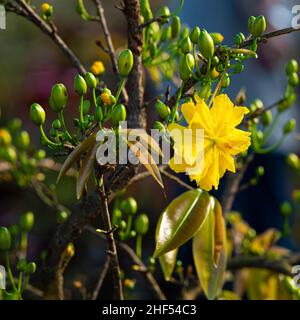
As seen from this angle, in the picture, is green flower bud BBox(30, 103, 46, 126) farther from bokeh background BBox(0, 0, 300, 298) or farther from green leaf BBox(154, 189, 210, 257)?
bokeh background BBox(0, 0, 300, 298)

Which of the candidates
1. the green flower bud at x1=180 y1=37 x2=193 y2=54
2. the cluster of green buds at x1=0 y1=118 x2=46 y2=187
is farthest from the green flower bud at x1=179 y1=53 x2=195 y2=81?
the cluster of green buds at x1=0 y1=118 x2=46 y2=187

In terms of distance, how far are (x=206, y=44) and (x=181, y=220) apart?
8.5 inches

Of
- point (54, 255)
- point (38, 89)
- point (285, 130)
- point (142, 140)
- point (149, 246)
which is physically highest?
point (142, 140)

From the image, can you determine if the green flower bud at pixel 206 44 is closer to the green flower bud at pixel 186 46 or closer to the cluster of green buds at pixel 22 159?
the green flower bud at pixel 186 46

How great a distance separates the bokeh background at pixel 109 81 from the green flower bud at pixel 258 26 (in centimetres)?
91

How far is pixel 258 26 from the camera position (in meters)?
0.64

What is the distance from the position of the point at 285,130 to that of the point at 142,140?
42cm

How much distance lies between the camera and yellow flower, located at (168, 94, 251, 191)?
61 cm

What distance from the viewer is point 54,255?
80 centimetres

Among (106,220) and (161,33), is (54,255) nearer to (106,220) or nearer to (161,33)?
(106,220)

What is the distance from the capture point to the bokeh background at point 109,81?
1673 millimetres

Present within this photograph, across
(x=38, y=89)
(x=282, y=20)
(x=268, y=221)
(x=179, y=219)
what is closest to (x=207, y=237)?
(x=179, y=219)

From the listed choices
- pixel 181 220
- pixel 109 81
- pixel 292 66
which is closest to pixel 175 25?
pixel 292 66

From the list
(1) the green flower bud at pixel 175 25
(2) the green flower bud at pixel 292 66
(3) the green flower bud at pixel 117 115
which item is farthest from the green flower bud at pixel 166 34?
(3) the green flower bud at pixel 117 115
